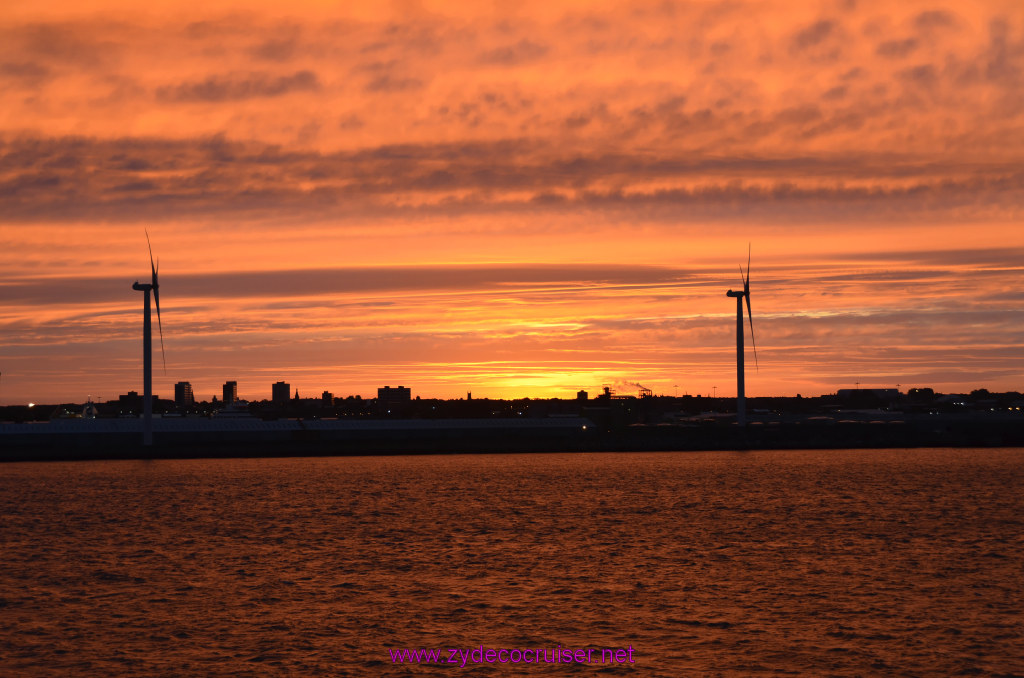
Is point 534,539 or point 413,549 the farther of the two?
point 534,539

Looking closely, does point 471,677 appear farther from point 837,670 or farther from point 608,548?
point 608,548

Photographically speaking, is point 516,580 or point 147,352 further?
point 147,352

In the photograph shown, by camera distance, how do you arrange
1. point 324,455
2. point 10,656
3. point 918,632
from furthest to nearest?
point 324,455 → point 918,632 → point 10,656

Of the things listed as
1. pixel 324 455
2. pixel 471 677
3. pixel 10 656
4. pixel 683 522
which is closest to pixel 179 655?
pixel 10 656

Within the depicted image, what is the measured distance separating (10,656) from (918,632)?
34707 millimetres

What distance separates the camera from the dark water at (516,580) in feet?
130

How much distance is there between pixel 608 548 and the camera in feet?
225

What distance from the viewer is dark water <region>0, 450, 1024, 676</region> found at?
3953cm

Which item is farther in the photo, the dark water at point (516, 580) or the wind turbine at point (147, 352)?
the wind turbine at point (147, 352)

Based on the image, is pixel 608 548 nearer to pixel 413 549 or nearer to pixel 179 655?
pixel 413 549

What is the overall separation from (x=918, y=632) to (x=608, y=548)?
90.3 ft

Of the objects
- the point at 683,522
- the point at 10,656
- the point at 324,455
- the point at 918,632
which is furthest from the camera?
the point at 324,455

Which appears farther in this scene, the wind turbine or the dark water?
the wind turbine

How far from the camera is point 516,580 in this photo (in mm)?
55562
